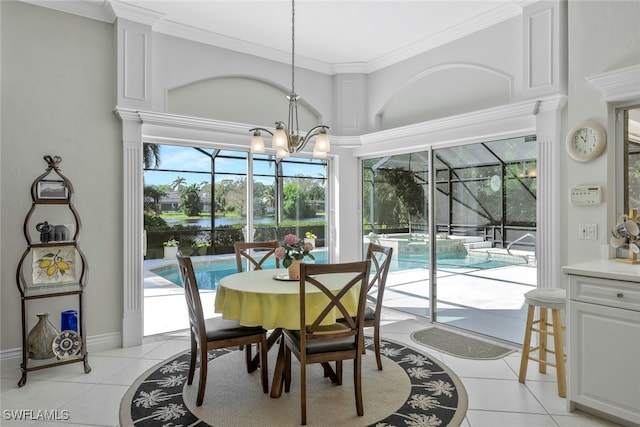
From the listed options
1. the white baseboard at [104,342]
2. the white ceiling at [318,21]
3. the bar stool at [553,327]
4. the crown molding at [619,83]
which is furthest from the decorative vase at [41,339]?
the crown molding at [619,83]

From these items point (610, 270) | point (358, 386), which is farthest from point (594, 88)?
point (358, 386)

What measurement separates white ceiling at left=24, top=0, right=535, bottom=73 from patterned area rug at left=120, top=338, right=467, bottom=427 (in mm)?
3195

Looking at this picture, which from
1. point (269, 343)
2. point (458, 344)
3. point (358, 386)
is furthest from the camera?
point (458, 344)

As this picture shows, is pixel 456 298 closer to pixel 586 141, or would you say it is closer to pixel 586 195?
pixel 586 195

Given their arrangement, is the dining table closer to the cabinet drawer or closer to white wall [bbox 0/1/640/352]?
the cabinet drawer

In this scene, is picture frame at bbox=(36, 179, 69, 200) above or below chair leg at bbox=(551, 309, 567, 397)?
above

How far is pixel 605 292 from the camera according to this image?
2361 millimetres

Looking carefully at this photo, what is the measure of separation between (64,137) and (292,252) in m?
2.33

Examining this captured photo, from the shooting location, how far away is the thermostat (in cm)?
291

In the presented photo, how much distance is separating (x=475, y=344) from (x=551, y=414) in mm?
1252

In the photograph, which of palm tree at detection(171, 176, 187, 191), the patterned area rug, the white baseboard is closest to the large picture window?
palm tree at detection(171, 176, 187, 191)

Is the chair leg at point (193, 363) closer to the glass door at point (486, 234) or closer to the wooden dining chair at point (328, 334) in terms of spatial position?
the wooden dining chair at point (328, 334)

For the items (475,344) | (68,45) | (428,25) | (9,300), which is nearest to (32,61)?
(68,45)

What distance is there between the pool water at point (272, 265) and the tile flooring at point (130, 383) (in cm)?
97
